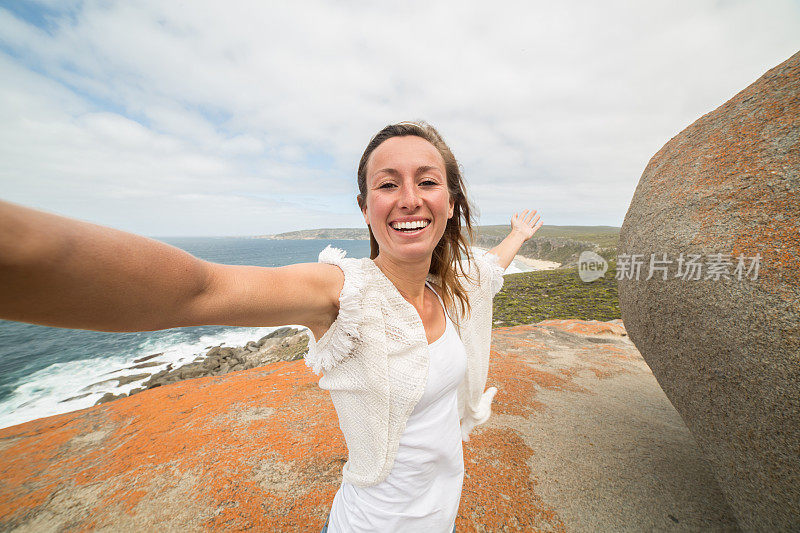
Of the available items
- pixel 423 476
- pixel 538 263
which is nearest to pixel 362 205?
pixel 423 476

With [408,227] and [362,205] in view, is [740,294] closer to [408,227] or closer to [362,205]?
[408,227]

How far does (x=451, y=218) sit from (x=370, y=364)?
5.19 feet


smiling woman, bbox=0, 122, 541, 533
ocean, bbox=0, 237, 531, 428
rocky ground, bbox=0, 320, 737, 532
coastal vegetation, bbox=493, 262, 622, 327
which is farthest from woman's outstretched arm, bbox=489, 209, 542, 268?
coastal vegetation, bbox=493, 262, 622, 327

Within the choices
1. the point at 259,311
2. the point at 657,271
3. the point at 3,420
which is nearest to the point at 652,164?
the point at 657,271

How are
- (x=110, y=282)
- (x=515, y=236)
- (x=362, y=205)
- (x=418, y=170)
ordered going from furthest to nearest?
(x=515, y=236)
(x=362, y=205)
(x=418, y=170)
(x=110, y=282)

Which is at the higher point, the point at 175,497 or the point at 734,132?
the point at 734,132

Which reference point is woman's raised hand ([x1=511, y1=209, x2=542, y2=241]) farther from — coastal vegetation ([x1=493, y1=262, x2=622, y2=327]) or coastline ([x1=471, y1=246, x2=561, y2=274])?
coastline ([x1=471, y1=246, x2=561, y2=274])

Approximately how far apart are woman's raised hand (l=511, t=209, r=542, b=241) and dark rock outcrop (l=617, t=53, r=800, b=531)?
1.18 meters

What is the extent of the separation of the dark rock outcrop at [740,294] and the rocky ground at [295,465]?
119 cm

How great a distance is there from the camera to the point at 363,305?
151 centimetres

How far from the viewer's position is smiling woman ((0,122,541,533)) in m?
0.76

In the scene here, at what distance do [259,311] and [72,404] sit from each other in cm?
1866

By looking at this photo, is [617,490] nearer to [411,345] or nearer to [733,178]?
[733,178]

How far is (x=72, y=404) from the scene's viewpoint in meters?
12.7
